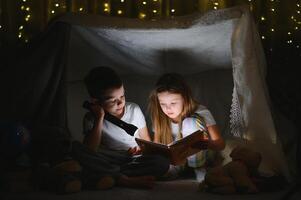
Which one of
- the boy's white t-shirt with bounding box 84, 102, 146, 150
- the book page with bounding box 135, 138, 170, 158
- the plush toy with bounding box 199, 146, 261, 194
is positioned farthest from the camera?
the boy's white t-shirt with bounding box 84, 102, 146, 150

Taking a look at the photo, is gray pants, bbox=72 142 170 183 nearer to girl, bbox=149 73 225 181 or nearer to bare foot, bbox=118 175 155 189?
bare foot, bbox=118 175 155 189

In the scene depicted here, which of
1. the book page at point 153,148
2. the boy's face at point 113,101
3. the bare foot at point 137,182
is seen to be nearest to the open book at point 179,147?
the book page at point 153,148

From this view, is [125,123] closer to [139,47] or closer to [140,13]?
[139,47]

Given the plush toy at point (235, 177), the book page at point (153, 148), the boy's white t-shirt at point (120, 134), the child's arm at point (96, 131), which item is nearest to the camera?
the plush toy at point (235, 177)

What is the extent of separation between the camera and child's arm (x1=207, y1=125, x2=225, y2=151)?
269cm

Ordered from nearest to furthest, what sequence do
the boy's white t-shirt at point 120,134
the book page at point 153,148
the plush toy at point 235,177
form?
the plush toy at point 235,177 < the book page at point 153,148 < the boy's white t-shirt at point 120,134

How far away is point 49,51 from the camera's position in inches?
105

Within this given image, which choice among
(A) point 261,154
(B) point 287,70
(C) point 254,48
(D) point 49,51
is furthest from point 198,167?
(B) point 287,70

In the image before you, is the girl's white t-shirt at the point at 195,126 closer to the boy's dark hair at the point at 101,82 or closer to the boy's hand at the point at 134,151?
the boy's hand at the point at 134,151

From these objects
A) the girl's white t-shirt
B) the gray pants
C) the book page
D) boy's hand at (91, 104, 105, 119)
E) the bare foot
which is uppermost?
boy's hand at (91, 104, 105, 119)

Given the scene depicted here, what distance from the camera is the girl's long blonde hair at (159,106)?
9.08 feet

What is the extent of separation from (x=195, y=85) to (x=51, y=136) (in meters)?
1.15

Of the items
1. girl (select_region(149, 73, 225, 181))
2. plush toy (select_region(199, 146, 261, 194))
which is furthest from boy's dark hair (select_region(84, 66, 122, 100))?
plush toy (select_region(199, 146, 261, 194))

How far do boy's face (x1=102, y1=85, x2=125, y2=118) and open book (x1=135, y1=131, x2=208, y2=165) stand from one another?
1.15 ft
